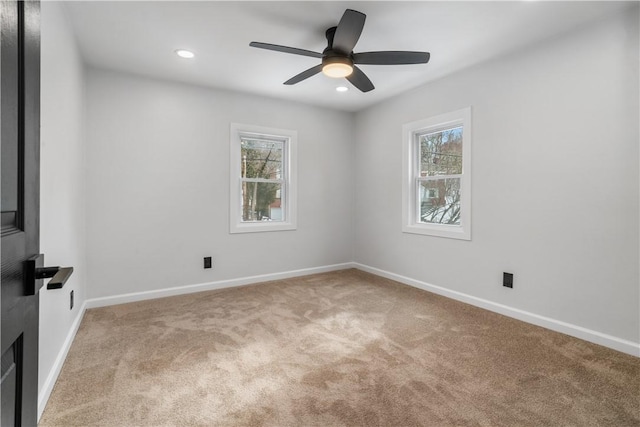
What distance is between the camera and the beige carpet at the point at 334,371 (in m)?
1.65

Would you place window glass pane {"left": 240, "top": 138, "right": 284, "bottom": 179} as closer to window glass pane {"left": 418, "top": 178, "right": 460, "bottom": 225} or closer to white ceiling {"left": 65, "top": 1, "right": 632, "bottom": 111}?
white ceiling {"left": 65, "top": 1, "right": 632, "bottom": 111}

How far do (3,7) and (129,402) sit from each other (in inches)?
72.8

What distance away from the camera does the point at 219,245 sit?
3908mm

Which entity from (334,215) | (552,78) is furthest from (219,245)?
(552,78)

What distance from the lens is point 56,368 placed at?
6.44 ft

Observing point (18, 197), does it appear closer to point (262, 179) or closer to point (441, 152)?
point (262, 179)

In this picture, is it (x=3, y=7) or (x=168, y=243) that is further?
(x=168, y=243)

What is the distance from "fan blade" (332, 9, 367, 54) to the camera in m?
1.98

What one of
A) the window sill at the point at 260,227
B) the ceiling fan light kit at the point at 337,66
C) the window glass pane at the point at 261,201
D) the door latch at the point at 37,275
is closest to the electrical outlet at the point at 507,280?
the ceiling fan light kit at the point at 337,66

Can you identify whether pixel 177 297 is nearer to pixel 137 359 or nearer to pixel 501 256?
pixel 137 359

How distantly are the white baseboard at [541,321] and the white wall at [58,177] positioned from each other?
133 inches

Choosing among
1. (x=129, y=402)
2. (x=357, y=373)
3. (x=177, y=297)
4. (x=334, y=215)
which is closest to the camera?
(x=129, y=402)

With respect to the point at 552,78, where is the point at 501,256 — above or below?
below

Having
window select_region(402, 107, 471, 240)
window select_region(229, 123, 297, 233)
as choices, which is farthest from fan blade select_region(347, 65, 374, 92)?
window select_region(229, 123, 297, 233)
